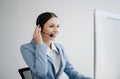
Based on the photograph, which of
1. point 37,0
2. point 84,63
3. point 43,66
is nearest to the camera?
point 43,66

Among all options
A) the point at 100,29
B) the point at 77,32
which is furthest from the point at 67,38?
the point at 100,29

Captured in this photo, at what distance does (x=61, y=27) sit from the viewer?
2.06 meters

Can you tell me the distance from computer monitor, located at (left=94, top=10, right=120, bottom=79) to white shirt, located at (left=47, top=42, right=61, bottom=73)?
1.18 m

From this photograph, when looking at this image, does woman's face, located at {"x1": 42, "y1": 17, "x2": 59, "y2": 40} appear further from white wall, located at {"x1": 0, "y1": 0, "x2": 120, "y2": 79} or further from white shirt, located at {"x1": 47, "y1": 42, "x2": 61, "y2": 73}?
white wall, located at {"x1": 0, "y1": 0, "x2": 120, "y2": 79}

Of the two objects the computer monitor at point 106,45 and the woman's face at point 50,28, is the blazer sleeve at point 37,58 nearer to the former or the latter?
the woman's face at point 50,28

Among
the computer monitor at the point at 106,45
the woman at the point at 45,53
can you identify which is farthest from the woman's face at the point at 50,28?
the computer monitor at the point at 106,45

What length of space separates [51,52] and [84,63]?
3.59 ft

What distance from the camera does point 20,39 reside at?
1.73 meters

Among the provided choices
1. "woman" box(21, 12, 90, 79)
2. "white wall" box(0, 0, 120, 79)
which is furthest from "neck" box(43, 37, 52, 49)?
"white wall" box(0, 0, 120, 79)

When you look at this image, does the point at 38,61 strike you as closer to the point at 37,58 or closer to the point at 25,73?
the point at 37,58

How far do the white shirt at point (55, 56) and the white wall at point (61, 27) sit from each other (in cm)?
52

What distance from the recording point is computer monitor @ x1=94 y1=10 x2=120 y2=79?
2426 mm

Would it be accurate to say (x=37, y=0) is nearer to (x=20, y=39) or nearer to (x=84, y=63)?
(x=20, y=39)

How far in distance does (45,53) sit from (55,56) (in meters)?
0.12
